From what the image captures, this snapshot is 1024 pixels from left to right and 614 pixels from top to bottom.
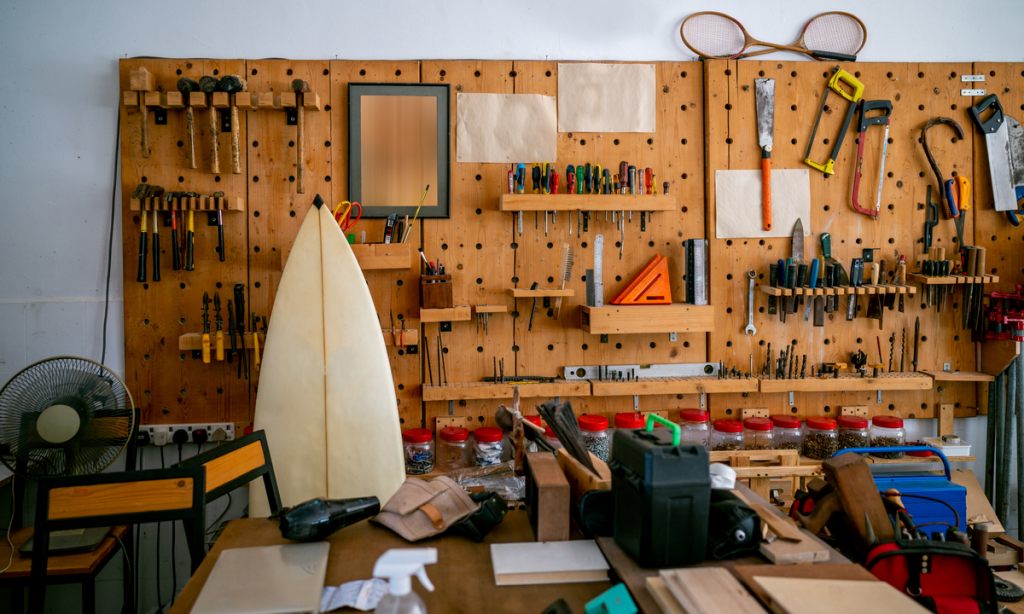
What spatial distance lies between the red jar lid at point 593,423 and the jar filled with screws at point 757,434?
0.68m

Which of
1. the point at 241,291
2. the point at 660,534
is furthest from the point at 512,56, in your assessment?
the point at 660,534

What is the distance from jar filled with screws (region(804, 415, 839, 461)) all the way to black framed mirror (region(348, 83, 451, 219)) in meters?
1.91

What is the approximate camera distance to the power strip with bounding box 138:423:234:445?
274 cm

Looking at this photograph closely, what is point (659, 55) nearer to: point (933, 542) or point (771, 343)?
point (771, 343)

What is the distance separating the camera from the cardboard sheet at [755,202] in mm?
2922

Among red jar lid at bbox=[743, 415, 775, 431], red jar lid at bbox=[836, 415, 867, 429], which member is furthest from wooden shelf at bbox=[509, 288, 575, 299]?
red jar lid at bbox=[836, 415, 867, 429]

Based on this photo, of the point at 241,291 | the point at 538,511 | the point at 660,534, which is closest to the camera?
the point at 660,534

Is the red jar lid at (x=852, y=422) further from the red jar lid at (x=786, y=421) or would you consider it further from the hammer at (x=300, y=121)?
the hammer at (x=300, y=121)

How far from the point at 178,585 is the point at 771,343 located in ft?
9.71

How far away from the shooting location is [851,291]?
284 centimetres

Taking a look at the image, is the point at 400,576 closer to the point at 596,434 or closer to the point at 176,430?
the point at 596,434

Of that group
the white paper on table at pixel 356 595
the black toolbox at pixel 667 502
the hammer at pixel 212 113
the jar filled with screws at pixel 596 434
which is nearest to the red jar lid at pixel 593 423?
the jar filled with screws at pixel 596 434

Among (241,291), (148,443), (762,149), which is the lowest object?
(148,443)

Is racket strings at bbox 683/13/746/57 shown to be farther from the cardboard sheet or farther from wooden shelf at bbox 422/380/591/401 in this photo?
wooden shelf at bbox 422/380/591/401
